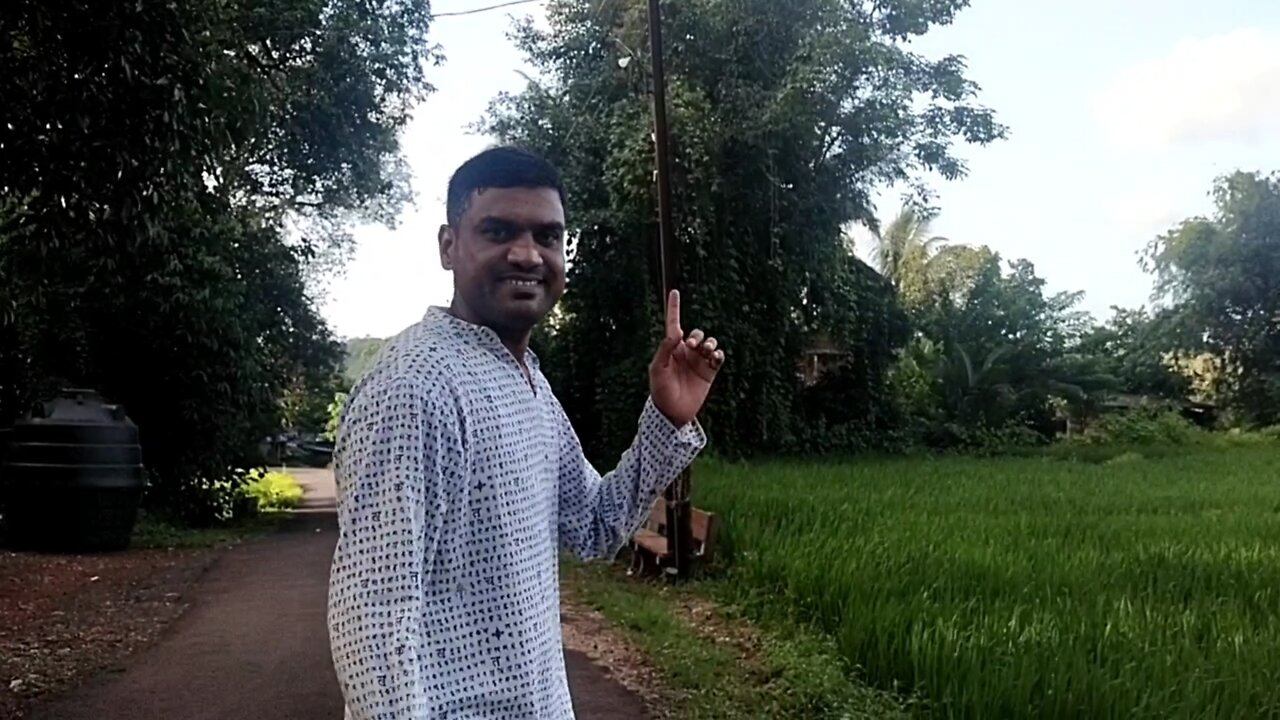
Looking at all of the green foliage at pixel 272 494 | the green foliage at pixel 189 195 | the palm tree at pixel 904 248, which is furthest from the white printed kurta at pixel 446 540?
the palm tree at pixel 904 248

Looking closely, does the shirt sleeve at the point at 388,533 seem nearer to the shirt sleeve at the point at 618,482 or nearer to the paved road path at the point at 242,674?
the shirt sleeve at the point at 618,482

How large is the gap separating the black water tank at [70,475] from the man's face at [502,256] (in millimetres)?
9884

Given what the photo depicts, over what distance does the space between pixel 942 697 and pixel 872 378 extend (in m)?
18.8

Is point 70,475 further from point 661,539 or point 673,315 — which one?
point 673,315

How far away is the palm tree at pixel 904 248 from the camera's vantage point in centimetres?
3005

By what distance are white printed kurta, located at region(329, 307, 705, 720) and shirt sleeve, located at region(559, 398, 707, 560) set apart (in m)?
0.16

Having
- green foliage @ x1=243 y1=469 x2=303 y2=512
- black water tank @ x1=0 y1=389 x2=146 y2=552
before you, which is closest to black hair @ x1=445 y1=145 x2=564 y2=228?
black water tank @ x1=0 y1=389 x2=146 y2=552

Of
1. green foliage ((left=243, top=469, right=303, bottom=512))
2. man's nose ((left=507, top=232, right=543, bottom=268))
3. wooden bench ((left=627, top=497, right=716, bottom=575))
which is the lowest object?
green foliage ((left=243, top=469, right=303, bottom=512))

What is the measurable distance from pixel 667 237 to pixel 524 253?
20.9 ft

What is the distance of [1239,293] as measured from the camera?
30891 mm

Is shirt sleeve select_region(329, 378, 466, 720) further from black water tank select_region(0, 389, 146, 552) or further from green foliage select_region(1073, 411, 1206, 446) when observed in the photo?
green foliage select_region(1073, 411, 1206, 446)

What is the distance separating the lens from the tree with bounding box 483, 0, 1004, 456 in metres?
18.0

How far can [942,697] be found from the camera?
4.48 metres

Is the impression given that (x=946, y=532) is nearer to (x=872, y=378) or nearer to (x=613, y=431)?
Result: (x=613, y=431)
